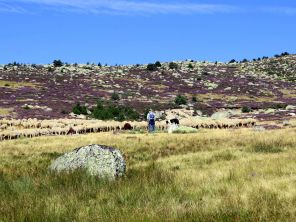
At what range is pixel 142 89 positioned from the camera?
96562 millimetres

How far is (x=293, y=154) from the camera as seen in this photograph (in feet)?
65.0

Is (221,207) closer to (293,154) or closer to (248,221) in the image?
(248,221)

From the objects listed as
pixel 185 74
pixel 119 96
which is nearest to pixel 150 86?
pixel 119 96

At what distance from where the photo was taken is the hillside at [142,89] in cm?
7100

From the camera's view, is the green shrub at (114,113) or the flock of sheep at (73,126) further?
the green shrub at (114,113)

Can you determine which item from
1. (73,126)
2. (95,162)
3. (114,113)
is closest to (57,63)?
(114,113)

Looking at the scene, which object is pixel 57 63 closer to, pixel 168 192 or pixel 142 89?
pixel 142 89

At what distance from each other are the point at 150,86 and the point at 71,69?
29.8m

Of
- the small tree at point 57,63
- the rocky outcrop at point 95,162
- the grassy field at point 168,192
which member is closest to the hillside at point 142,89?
the small tree at point 57,63

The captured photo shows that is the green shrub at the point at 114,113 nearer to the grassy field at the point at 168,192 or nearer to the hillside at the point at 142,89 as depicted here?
the hillside at the point at 142,89

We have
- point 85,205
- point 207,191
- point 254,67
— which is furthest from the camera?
point 254,67

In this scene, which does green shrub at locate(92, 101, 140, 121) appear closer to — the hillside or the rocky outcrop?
the hillside

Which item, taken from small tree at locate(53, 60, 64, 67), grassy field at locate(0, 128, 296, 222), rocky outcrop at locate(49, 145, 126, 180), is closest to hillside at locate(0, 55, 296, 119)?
small tree at locate(53, 60, 64, 67)

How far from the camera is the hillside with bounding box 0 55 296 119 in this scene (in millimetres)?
71000
